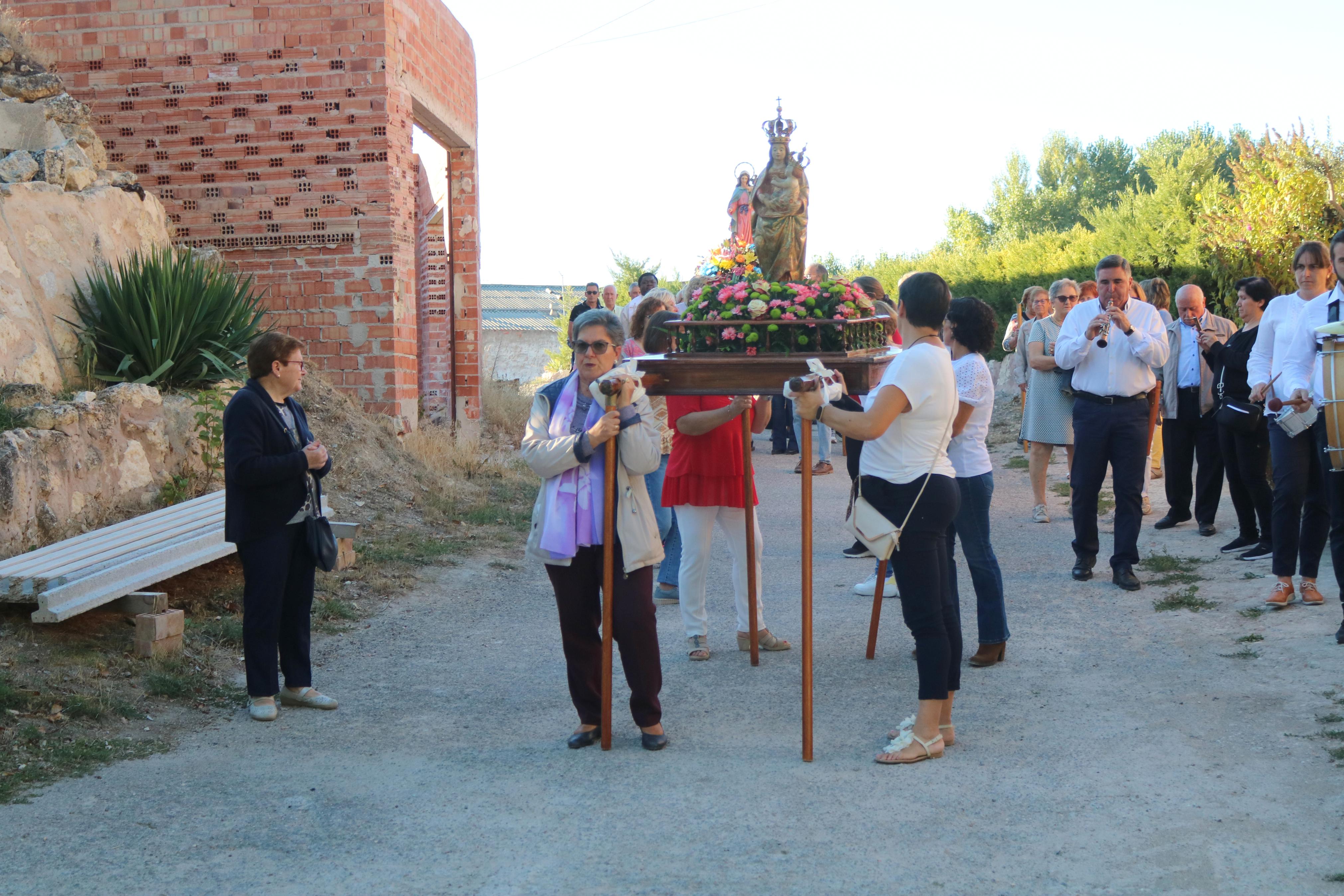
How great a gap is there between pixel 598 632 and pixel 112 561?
2843mm

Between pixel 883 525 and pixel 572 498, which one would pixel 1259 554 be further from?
pixel 572 498

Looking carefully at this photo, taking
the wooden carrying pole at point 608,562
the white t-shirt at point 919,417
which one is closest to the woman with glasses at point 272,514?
the wooden carrying pole at point 608,562

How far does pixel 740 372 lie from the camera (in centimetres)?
479

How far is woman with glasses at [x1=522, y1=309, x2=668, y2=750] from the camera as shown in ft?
15.3

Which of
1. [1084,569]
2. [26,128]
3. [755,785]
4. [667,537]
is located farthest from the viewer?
[26,128]

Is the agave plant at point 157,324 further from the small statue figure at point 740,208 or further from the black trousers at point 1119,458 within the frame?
the small statue figure at point 740,208

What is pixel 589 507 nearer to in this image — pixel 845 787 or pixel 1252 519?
pixel 845 787

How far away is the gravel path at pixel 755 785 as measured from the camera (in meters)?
3.55

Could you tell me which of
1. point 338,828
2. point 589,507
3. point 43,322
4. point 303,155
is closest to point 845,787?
point 589,507

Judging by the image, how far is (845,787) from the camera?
427cm

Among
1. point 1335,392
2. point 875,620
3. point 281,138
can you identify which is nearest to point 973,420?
point 875,620

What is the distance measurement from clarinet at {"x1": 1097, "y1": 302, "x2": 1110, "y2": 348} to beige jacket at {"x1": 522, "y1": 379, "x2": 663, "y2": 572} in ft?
12.8

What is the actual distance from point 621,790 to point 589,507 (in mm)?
1116

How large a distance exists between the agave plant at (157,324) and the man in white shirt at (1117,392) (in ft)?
20.0
